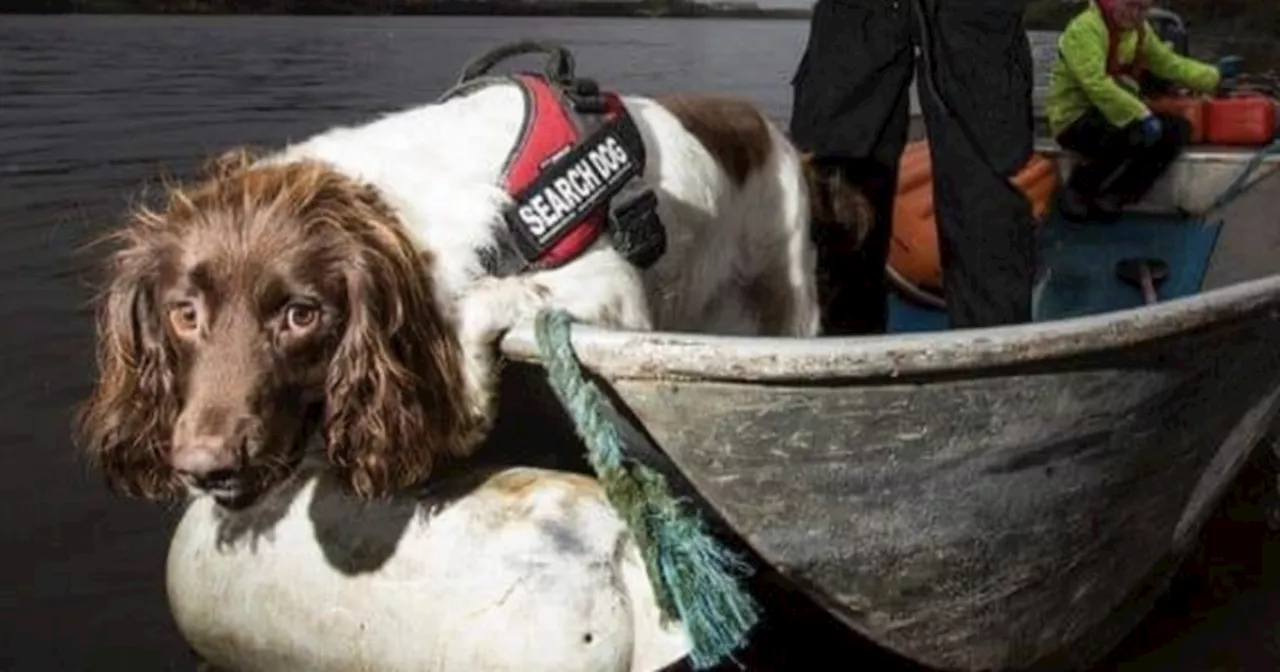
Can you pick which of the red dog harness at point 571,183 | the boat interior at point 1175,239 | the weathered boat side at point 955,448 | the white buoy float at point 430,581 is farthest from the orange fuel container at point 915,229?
the white buoy float at point 430,581

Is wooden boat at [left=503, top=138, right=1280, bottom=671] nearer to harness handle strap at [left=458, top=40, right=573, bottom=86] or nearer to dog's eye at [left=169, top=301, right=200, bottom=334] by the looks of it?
dog's eye at [left=169, top=301, right=200, bottom=334]

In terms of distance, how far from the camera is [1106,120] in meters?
7.29

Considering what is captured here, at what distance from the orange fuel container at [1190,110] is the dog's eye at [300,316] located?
4.90 meters

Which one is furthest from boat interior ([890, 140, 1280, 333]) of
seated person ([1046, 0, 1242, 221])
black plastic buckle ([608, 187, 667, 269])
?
black plastic buckle ([608, 187, 667, 269])

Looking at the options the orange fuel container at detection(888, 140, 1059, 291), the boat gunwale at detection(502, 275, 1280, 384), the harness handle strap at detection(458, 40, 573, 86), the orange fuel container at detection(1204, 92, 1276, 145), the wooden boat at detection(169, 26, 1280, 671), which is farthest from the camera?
the orange fuel container at detection(1204, 92, 1276, 145)

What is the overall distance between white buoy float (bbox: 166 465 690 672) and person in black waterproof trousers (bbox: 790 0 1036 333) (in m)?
1.66

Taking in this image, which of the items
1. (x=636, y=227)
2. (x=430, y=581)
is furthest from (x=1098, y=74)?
(x=430, y=581)

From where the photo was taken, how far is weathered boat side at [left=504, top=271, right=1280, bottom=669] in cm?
362

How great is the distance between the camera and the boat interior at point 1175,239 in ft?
23.8

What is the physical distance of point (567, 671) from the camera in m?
3.73

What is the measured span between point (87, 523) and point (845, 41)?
295 centimetres

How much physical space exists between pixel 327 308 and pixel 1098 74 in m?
4.47

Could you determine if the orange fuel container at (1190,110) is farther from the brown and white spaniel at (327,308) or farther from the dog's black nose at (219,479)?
the dog's black nose at (219,479)

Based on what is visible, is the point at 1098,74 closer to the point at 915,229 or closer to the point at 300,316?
the point at 915,229
